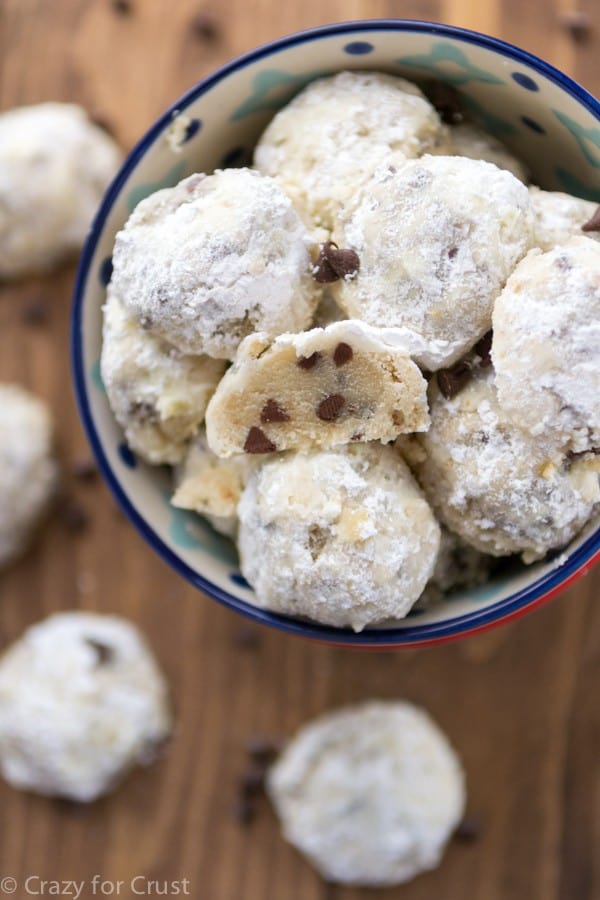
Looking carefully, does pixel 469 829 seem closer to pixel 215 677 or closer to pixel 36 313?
pixel 215 677

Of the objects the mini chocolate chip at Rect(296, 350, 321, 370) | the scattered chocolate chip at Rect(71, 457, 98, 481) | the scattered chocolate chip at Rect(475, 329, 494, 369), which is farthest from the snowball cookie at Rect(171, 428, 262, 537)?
the scattered chocolate chip at Rect(71, 457, 98, 481)

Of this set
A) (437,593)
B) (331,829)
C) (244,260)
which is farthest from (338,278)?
(331,829)

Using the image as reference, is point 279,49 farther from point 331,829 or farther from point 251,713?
point 331,829

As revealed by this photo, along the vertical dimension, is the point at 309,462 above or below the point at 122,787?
above

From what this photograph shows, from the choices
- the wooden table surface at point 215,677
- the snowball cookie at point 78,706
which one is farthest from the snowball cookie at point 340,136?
the snowball cookie at point 78,706

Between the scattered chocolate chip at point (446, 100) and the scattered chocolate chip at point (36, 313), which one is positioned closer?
the scattered chocolate chip at point (446, 100)

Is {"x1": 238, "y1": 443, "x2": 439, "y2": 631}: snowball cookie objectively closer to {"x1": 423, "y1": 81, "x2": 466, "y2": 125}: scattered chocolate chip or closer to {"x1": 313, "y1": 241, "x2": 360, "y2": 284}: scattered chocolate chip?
{"x1": 313, "y1": 241, "x2": 360, "y2": 284}: scattered chocolate chip

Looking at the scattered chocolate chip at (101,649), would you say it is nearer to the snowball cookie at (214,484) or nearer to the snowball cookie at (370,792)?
the snowball cookie at (370,792)
